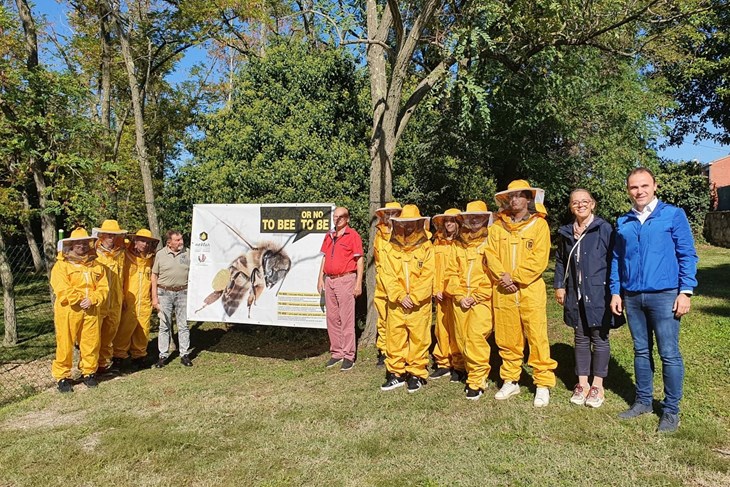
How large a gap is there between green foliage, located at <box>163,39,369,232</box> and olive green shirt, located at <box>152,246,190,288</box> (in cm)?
151

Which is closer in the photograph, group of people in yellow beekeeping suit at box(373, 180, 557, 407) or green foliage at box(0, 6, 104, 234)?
group of people in yellow beekeeping suit at box(373, 180, 557, 407)

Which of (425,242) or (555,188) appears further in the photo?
(555,188)

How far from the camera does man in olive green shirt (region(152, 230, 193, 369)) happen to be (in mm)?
7652

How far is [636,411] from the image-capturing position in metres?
4.55

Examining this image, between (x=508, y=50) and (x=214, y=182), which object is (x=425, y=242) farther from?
(x=214, y=182)

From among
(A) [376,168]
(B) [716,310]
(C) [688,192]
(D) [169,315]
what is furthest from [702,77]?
(D) [169,315]

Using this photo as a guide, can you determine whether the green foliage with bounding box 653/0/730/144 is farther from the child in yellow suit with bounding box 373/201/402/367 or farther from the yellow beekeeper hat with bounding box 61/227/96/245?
the yellow beekeeper hat with bounding box 61/227/96/245

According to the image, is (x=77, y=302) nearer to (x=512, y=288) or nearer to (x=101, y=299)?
(x=101, y=299)

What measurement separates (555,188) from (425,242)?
7.18m

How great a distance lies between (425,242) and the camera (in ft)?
19.1

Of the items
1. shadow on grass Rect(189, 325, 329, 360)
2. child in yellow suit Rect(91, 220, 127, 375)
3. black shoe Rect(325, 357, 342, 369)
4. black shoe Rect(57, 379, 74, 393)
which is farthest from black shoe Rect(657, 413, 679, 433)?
black shoe Rect(57, 379, 74, 393)

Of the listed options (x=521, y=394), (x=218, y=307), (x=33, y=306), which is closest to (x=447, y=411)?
(x=521, y=394)

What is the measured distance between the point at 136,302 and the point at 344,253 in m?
3.37

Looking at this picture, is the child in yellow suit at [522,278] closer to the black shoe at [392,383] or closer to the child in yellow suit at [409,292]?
the child in yellow suit at [409,292]
